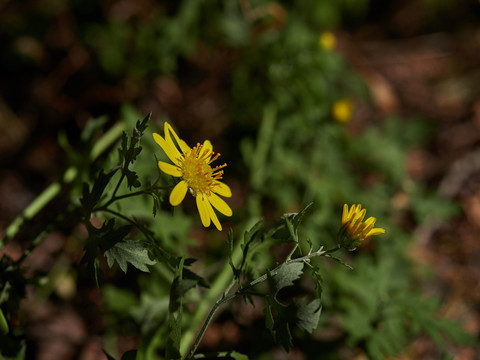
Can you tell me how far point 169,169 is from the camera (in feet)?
4.83

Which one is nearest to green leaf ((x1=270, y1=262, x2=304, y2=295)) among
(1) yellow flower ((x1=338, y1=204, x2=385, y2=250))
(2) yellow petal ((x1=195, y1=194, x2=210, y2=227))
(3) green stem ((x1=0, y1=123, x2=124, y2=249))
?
(1) yellow flower ((x1=338, y1=204, x2=385, y2=250))

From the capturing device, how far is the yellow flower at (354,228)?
1.45 metres

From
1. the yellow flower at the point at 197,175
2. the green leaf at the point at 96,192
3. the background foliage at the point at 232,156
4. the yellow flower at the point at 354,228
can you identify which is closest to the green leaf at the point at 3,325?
the background foliage at the point at 232,156

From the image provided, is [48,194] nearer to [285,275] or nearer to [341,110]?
[285,275]

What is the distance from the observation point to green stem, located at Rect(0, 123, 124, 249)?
69.8 inches

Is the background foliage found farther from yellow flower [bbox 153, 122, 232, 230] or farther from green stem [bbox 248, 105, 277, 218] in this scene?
yellow flower [bbox 153, 122, 232, 230]

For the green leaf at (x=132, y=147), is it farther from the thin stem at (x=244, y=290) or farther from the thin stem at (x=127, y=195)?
the thin stem at (x=244, y=290)

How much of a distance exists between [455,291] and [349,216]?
1977 millimetres

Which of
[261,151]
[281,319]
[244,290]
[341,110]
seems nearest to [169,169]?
[244,290]


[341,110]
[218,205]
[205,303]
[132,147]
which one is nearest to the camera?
[132,147]

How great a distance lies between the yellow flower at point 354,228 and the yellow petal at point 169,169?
0.52 m

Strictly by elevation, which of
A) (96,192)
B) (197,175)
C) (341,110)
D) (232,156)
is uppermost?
(96,192)

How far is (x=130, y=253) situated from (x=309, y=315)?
0.56 metres

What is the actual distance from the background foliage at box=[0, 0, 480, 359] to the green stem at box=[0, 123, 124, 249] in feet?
0.14
